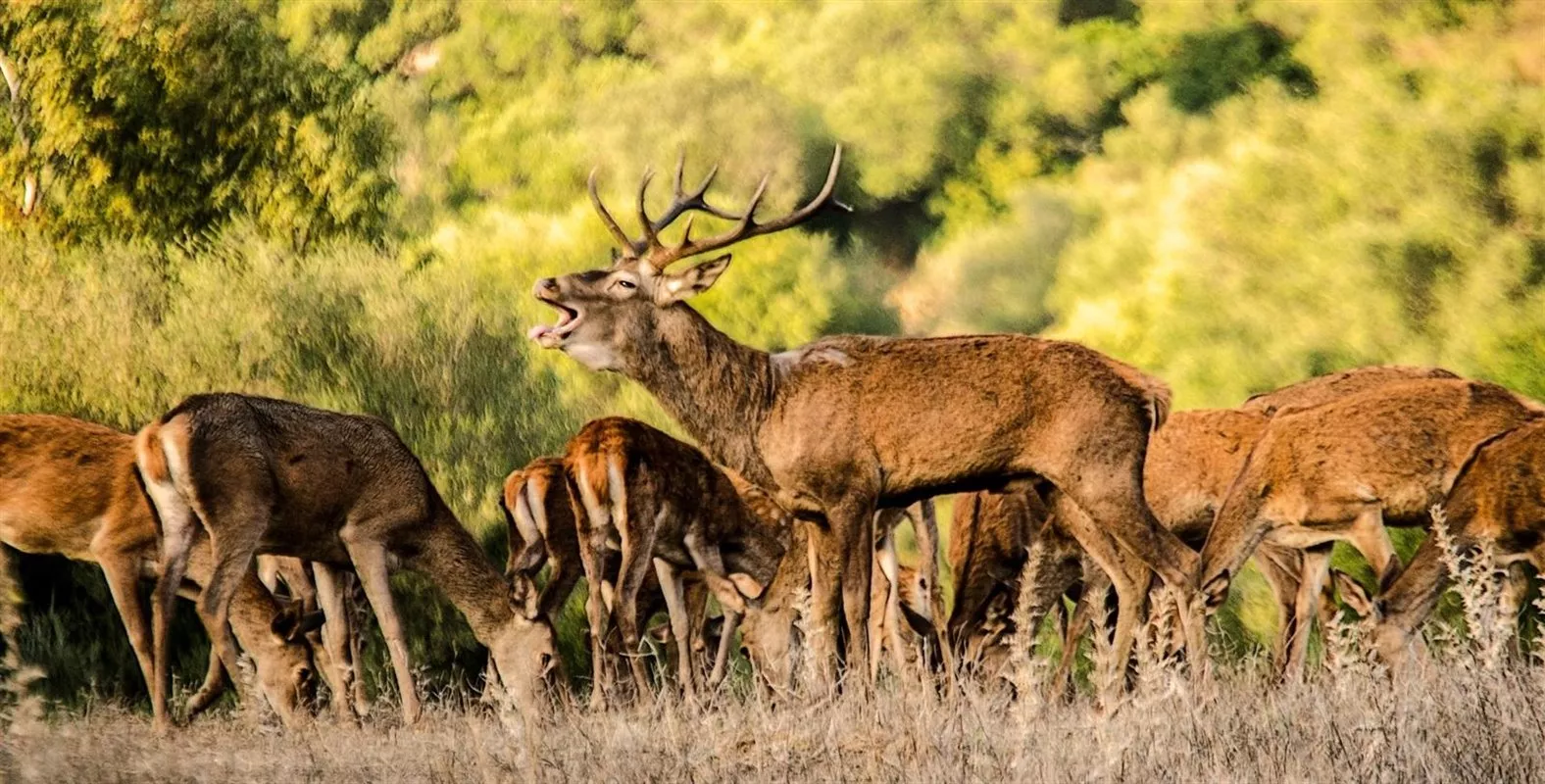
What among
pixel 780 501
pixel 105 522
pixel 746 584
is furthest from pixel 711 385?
pixel 105 522

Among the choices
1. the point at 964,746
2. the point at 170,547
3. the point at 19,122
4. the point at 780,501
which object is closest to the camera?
the point at 964,746

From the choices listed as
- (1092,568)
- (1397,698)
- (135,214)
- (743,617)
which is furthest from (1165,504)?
(135,214)

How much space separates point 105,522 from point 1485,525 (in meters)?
6.70

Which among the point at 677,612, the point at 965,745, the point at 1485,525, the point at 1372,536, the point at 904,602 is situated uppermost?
the point at 965,745

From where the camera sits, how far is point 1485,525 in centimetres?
1060

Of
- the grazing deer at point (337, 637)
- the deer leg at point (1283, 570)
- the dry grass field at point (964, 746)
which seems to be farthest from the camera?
the deer leg at point (1283, 570)

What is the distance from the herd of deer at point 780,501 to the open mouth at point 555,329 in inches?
0.7

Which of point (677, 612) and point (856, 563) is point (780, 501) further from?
point (677, 612)

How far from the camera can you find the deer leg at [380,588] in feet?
38.5

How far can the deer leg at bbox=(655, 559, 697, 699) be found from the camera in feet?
41.0

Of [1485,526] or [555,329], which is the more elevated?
[555,329]

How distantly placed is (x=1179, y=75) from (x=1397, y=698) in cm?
4100

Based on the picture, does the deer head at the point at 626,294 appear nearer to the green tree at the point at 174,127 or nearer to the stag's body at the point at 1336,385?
the stag's body at the point at 1336,385

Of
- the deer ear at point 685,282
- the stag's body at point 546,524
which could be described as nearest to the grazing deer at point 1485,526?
the deer ear at point 685,282
